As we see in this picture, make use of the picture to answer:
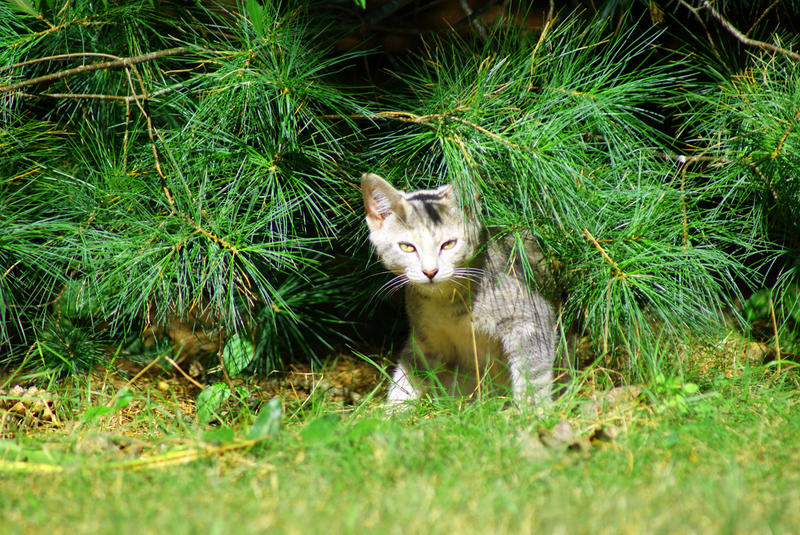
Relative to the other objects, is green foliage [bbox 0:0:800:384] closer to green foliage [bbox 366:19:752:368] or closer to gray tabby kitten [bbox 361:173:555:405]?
green foliage [bbox 366:19:752:368]

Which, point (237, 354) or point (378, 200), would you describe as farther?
point (237, 354)

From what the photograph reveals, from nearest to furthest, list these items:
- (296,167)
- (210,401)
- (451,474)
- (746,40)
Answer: (451,474) < (210,401) < (296,167) < (746,40)

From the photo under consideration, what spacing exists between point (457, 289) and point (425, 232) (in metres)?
0.25

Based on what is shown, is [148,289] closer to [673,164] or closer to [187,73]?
[187,73]

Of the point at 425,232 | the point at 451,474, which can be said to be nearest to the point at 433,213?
the point at 425,232

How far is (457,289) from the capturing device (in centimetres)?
231

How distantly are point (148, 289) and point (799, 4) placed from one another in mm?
2622

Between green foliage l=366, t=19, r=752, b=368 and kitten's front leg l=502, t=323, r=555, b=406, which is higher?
green foliage l=366, t=19, r=752, b=368

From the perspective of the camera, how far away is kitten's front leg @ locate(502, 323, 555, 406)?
2.15 m

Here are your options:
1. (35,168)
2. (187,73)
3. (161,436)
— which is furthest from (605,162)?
(35,168)

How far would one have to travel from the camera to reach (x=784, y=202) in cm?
223

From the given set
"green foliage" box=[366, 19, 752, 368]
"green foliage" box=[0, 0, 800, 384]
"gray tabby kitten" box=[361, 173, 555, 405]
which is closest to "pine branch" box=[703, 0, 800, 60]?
"green foliage" box=[0, 0, 800, 384]

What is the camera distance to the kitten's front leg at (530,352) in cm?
215

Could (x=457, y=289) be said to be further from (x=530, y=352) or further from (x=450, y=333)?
(x=530, y=352)
